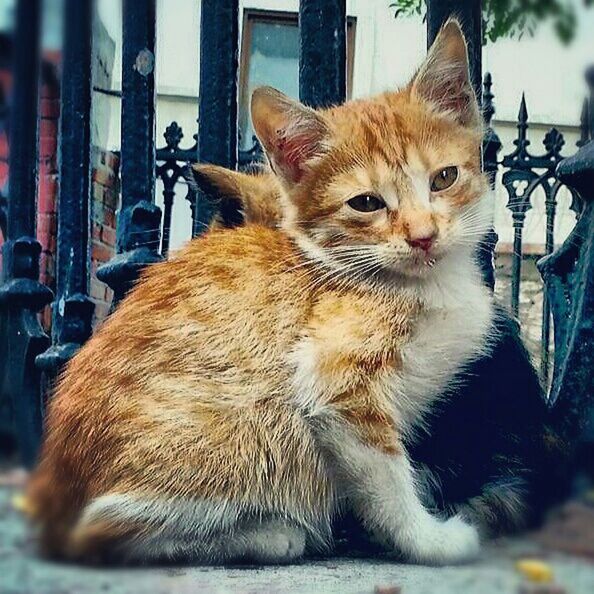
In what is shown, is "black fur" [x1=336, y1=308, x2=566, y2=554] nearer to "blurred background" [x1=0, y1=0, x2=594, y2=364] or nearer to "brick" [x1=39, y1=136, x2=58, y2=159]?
"blurred background" [x1=0, y1=0, x2=594, y2=364]

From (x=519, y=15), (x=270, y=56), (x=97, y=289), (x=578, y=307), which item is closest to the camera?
(x=578, y=307)

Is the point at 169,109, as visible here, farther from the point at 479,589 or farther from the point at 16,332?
the point at 479,589

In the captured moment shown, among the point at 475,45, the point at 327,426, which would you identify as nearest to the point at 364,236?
the point at 327,426

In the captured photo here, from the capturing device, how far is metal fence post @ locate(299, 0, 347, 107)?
118 cm

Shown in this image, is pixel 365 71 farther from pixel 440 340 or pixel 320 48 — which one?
pixel 440 340

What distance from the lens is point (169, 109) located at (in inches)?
52.4

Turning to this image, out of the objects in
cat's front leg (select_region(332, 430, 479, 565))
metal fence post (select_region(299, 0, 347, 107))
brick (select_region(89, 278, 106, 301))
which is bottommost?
cat's front leg (select_region(332, 430, 479, 565))

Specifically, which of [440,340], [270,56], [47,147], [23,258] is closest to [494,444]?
[440,340]

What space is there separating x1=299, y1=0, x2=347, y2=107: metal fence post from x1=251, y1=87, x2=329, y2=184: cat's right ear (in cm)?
13

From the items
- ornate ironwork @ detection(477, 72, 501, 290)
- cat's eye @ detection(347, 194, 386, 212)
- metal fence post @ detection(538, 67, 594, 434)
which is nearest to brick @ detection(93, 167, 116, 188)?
cat's eye @ detection(347, 194, 386, 212)

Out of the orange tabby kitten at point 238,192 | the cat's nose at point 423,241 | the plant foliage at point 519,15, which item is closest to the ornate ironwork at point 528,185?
the plant foliage at point 519,15

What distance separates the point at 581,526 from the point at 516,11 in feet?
2.39

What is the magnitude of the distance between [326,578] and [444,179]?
524 millimetres

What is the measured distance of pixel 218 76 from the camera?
1.21 meters
